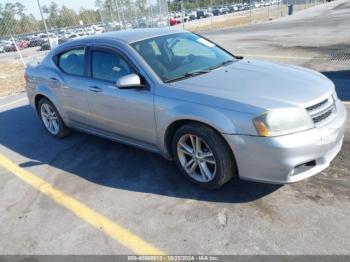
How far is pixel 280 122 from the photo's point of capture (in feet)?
10.9

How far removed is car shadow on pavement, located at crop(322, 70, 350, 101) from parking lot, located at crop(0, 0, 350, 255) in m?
1.97

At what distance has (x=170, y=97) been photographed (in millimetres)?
3951

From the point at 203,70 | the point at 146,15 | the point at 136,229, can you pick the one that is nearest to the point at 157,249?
the point at 136,229

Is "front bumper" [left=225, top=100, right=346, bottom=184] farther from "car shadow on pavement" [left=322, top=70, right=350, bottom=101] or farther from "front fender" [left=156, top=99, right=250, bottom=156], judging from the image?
"car shadow on pavement" [left=322, top=70, right=350, bottom=101]

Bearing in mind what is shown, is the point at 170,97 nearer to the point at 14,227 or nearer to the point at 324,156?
the point at 324,156

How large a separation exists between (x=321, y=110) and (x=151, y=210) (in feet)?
6.34

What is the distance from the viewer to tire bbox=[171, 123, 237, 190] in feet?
12.0

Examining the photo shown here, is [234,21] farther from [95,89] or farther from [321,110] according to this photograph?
[321,110]

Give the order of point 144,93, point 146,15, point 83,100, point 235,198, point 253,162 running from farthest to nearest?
point 146,15 → point 83,100 → point 144,93 → point 235,198 → point 253,162

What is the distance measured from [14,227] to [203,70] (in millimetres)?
2681

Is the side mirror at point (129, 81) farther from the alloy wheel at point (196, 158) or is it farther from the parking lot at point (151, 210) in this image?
the parking lot at point (151, 210)

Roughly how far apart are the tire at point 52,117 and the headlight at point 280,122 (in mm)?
3661

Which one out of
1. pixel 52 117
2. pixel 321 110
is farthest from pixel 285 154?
pixel 52 117

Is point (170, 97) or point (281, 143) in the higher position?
point (170, 97)
